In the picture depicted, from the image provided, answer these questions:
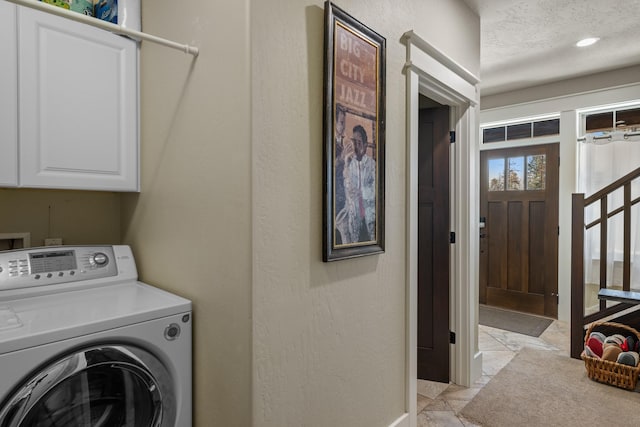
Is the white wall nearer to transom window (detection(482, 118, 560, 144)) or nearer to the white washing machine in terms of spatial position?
transom window (detection(482, 118, 560, 144))

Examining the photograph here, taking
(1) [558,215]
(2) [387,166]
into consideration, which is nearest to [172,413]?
(2) [387,166]

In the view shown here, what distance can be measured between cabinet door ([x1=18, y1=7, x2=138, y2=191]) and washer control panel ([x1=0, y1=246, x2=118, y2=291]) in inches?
11.4

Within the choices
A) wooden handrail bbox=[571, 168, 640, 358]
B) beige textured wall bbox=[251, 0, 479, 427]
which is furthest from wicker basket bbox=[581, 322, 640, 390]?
→ beige textured wall bbox=[251, 0, 479, 427]

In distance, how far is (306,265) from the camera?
1.46 metres

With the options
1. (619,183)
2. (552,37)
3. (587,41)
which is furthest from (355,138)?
(587,41)

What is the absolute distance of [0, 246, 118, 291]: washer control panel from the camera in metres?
1.49

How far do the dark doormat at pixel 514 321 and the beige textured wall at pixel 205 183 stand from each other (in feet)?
11.4

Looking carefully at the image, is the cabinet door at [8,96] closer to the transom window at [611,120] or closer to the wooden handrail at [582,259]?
the wooden handrail at [582,259]

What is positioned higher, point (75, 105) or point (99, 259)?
point (75, 105)

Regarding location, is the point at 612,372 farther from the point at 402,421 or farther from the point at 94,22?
the point at 94,22

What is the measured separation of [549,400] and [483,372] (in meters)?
0.50

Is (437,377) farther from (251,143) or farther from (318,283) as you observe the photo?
(251,143)

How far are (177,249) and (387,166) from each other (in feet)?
3.49

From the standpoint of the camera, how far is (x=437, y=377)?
2.80 meters
